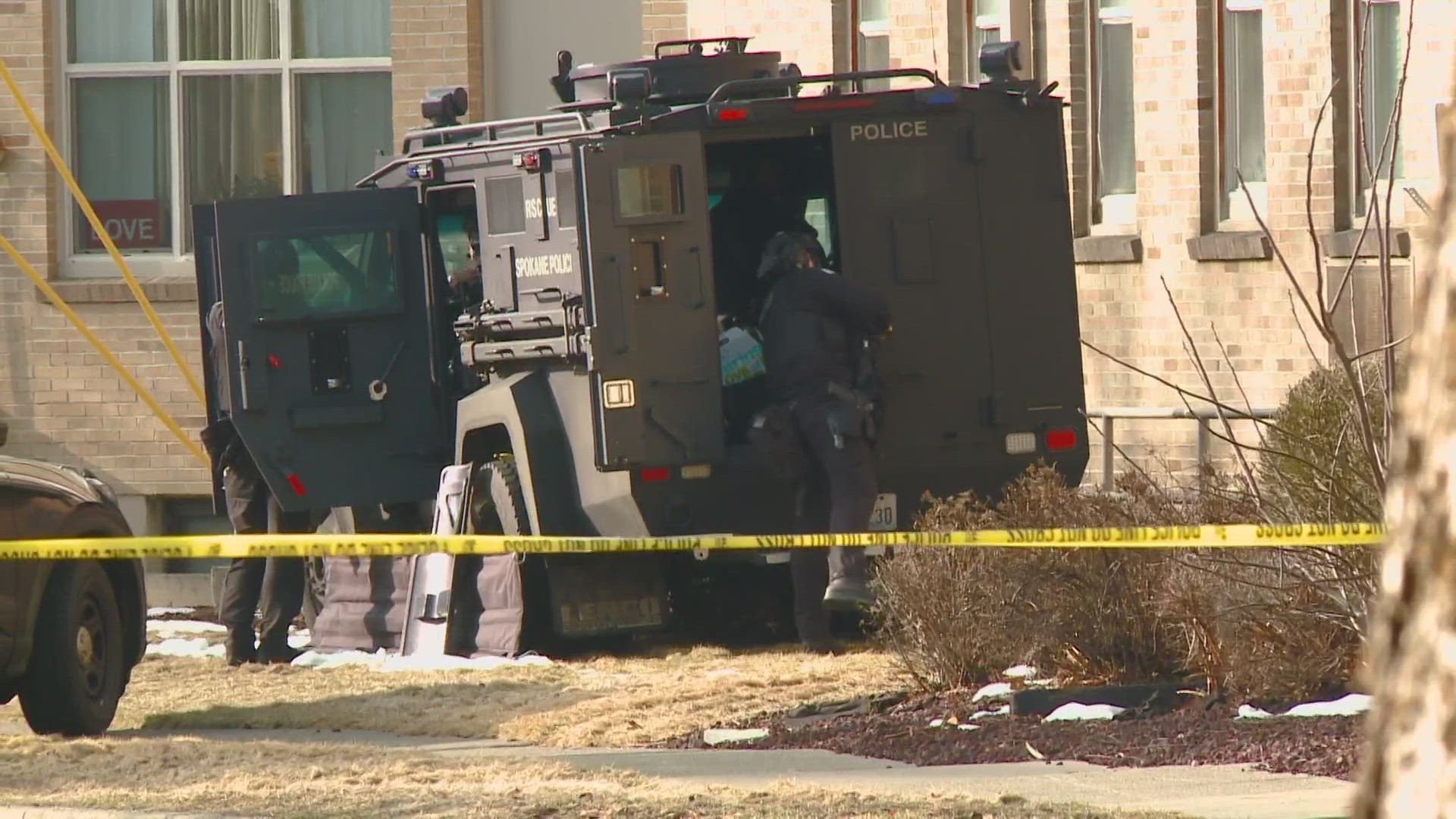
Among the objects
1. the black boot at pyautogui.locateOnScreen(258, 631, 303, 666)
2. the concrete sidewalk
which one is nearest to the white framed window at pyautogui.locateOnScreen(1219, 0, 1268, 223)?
the black boot at pyautogui.locateOnScreen(258, 631, 303, 666)

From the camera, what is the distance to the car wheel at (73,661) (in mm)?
9047

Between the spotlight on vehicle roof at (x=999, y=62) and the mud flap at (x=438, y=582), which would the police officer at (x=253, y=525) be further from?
the spotlight on vehicle roof at (x=999, y=62)

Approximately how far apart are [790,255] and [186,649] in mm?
4227

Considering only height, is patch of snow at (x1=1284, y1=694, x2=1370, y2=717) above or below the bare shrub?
below

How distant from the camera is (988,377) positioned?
11.2 metres

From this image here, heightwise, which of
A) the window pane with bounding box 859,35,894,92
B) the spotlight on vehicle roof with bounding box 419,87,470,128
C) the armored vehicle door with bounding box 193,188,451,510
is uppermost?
the window pane with bounding box 859,35,894,92

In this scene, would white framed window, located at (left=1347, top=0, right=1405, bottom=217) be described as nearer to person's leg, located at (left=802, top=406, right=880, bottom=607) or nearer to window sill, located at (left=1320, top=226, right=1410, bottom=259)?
window sill, located at (left=1320, top=226, right=1410, bottom=259)

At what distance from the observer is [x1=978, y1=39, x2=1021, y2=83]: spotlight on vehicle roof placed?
1133cm

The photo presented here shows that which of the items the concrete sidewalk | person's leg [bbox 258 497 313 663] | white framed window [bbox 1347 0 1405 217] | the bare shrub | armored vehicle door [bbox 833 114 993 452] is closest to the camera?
the concrete sidewalk

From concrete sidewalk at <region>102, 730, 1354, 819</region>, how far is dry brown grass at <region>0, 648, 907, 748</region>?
520 mm

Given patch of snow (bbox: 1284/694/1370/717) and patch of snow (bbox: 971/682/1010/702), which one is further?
patch of snow (bbox: 971/682/1010/702)

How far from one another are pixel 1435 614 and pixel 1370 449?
5661mm

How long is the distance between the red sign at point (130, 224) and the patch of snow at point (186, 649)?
6.24 meters

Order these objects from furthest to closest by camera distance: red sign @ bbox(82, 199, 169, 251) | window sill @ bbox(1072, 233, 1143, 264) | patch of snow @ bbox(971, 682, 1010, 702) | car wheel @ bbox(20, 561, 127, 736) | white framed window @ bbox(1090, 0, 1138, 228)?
red sign @ bbox(82, 199, 169, 251) → white framed window @ bbox(1090, 0, 1138, 228) → window sill @ bbox(1072, 233, 1143, 264) → car wheel @ bbox(20, 561, 127, 736) → patch of snow @ bbox(971, 682, 1010, 702)
